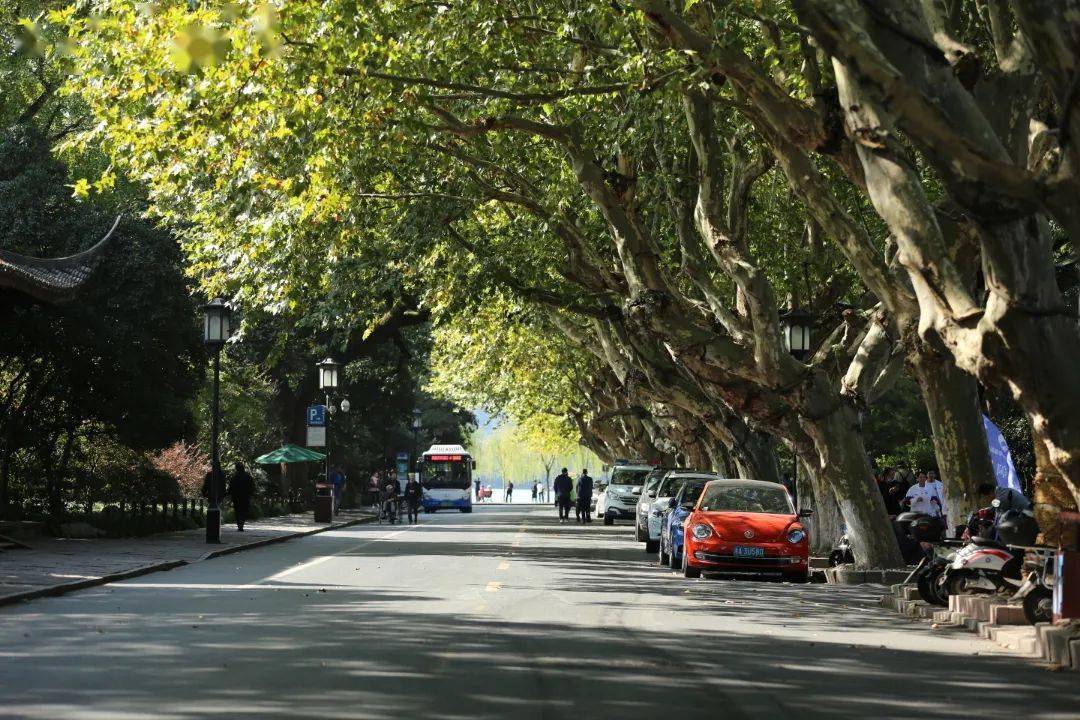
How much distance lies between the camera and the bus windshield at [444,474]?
7388 centimetres

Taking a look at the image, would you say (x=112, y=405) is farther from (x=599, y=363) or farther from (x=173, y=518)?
(x=599, y=363)

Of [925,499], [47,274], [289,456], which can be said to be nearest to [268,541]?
[47,274]

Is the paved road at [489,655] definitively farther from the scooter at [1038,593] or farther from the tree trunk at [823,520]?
the tree trunk at [823,520]

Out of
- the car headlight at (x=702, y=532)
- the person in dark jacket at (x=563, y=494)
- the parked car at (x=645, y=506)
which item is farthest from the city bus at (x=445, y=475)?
the car headlight at (x=702, y=532)

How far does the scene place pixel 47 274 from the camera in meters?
26.4

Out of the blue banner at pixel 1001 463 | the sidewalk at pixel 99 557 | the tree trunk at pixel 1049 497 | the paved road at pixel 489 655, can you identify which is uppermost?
the blue banner at pixel 1001 463

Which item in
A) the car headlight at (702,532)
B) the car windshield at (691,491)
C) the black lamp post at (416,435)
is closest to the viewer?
the car headlight at (702,532)

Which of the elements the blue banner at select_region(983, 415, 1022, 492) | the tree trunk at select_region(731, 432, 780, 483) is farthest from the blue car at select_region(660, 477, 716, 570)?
the tree trunk at select_region(731, 432, 780, 483)

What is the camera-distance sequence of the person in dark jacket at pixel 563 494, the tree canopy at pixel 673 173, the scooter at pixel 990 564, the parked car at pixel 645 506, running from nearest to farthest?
the tree canopy at pixel 673 173, the scooter at pixel 990 564, the parked car at pixel 645 506, the person in dark jacket at pixel 563 494

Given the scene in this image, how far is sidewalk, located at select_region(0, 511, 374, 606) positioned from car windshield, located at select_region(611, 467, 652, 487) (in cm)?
1730

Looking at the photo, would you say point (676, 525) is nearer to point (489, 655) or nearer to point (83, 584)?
point (83, 584)

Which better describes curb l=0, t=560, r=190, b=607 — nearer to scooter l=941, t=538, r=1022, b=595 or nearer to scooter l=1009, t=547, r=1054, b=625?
scooter l=941, t=538, r=1022, b=595

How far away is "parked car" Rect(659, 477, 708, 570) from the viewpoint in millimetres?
25531

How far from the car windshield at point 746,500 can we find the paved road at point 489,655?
2.67m
